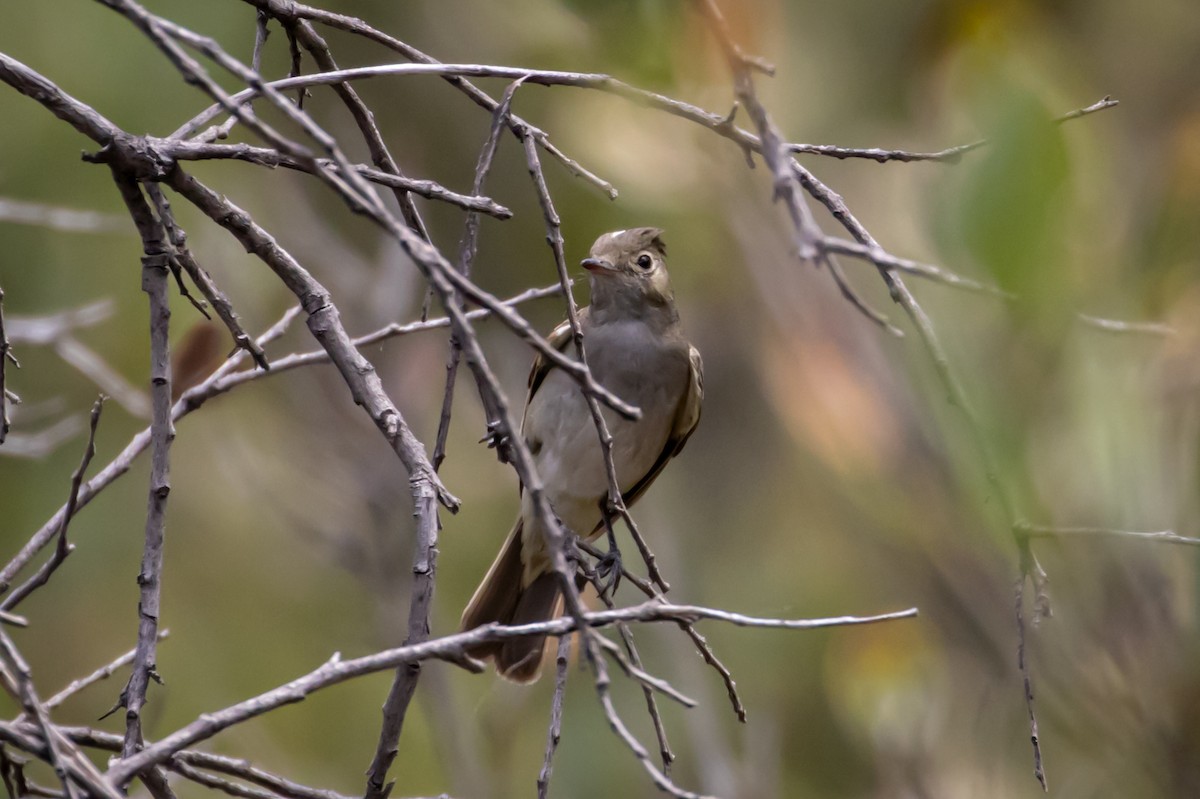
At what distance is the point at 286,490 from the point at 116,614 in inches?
101

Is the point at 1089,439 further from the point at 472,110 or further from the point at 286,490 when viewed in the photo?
the point at 472,110

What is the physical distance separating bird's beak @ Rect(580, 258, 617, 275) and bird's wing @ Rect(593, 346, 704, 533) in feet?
1.74

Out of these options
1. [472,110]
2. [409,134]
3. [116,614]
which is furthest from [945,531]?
[116,614]

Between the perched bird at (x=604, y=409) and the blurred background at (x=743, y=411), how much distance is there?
314 millimetres

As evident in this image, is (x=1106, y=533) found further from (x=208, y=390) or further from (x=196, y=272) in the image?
(x=208, y=390)

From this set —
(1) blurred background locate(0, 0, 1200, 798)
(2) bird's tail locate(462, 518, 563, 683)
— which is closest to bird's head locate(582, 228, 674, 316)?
(1) blurred background locate(0, 0, 1200, 798)

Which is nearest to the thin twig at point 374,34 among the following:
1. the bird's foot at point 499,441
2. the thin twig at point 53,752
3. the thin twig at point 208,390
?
the thin twig at point 208,390

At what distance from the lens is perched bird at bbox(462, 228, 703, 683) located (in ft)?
17.1

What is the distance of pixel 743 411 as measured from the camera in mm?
10578

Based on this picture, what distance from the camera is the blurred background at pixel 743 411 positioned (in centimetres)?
248

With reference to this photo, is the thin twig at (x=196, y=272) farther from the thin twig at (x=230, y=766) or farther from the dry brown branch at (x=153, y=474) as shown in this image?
the thin twig at (x=230, y=766)

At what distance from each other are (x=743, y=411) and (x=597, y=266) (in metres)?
5.79

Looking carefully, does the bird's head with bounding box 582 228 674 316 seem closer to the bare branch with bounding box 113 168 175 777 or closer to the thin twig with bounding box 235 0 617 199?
the thin twig with bounding box 235 0 617 199

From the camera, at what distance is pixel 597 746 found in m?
7.61
